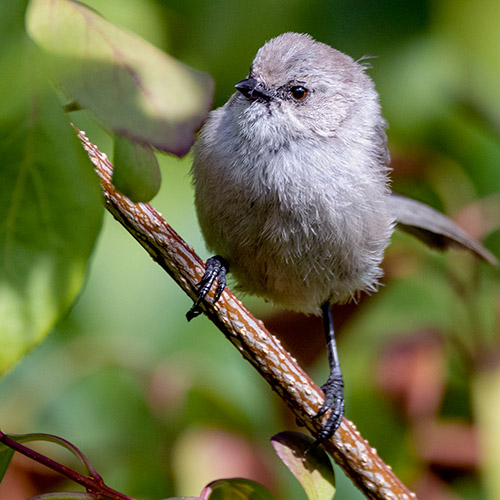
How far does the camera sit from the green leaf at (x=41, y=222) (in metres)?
0.73

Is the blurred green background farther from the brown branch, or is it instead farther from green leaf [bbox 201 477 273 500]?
green leaf [bbox 201 477 273 500]

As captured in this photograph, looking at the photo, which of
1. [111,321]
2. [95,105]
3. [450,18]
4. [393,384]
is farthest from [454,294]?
[95,105]

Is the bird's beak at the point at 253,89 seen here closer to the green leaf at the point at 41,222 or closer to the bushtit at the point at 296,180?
the bushtit at the point at 296,180

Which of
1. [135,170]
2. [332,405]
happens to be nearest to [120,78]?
[135,170]

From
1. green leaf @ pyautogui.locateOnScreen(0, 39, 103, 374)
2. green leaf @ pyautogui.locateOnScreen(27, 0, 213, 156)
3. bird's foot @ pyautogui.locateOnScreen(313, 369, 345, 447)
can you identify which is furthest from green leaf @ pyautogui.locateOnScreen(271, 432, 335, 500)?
green leaf @ pyautogui.locateOnScreen(27, 0, 213, 156)

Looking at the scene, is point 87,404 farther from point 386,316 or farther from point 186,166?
point 386,316

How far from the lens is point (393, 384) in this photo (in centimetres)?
222

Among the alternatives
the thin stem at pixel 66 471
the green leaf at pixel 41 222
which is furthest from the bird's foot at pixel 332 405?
the green leaf at pixel 41 222

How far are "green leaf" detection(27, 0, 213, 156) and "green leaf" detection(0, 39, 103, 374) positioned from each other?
61mm

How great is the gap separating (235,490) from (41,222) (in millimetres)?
618

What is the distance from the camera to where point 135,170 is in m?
0.71

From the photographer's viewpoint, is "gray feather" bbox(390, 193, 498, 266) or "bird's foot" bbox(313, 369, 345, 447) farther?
"gray feather" bbox(390, 193, 498, 266)

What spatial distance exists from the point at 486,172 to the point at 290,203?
1.05m

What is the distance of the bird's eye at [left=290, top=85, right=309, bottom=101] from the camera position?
2145 mm
